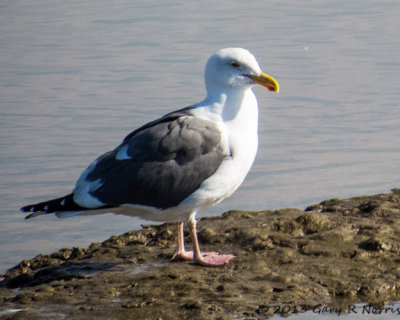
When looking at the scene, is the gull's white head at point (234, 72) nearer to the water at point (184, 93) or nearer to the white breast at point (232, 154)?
the white breast at point (232, 154)

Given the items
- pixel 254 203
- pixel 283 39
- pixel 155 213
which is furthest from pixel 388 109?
pixel 155 213

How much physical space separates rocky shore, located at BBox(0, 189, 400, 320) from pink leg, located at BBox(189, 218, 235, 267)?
0.05 meters

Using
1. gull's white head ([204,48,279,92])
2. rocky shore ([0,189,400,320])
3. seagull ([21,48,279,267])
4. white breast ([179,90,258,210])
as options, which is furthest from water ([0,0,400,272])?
gull's white head ([204,48,279,92])

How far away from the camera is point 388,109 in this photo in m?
11.6

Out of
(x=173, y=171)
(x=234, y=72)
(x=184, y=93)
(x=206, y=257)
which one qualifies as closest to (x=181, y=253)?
(x=206, y=257)

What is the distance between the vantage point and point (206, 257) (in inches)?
269

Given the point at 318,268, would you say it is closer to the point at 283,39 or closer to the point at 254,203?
the point at 254,203

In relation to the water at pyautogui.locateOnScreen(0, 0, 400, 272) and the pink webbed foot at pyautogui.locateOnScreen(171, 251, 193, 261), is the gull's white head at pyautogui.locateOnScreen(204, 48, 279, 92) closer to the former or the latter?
the pink webbed foot at pyautogui.locateOnScreen(171, 251, 193, 261)

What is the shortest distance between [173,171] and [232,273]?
82 cm

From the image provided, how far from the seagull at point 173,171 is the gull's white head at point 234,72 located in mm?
262

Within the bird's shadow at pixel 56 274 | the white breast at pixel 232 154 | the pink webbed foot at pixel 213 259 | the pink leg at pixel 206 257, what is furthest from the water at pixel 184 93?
the white breast at pixel 232 154

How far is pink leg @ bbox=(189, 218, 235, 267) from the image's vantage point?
6.71 meters

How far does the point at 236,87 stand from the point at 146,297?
69.0 inches

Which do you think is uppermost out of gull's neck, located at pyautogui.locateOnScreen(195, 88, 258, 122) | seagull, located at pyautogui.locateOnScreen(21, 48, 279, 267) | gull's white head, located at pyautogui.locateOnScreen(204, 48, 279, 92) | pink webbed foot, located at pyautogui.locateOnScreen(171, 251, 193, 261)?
gull's white head, located at pyautogui.locateOnScreen(204, 48, 279, 92)
